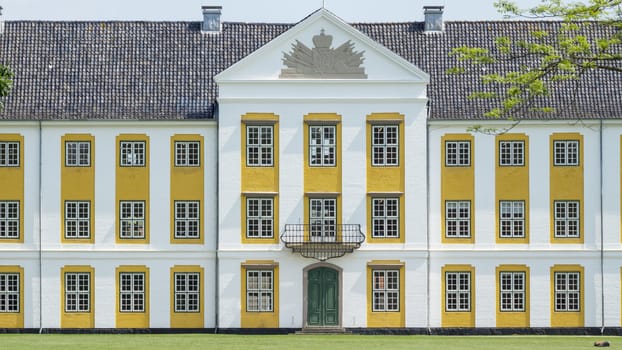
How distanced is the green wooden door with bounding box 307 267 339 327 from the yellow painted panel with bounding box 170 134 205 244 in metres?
4.76

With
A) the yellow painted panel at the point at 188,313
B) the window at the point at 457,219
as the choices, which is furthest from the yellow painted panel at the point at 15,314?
the window at the point at 457,219

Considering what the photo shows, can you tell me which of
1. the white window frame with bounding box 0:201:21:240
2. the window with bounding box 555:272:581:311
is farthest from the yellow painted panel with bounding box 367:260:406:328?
the white window frame with bounding box 0:201:21:240

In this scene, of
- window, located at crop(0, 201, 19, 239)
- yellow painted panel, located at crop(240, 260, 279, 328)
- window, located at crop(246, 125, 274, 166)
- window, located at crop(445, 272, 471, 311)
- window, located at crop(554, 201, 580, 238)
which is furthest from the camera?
window, located at crop(554, 201, 580, 238)

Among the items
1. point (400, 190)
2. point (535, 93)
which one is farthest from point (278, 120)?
point (535, 93)

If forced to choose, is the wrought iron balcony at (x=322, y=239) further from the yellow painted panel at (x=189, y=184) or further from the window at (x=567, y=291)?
the window at (x=567, y=291)

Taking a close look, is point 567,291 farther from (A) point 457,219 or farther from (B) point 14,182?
(B) point 14,182

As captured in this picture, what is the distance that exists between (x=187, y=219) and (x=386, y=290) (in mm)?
8360

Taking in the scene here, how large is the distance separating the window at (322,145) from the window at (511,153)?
265 inches

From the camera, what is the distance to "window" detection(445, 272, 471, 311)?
196 ft

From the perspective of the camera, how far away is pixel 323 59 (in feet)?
194

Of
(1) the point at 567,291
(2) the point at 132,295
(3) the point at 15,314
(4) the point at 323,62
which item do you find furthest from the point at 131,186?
(1) the point at 567,291

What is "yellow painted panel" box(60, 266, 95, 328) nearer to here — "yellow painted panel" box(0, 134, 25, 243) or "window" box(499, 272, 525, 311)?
"yellow painted panel" box(0, 134, 25, 243)

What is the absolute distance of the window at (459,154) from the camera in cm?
6019

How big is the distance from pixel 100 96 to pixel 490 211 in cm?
1624
